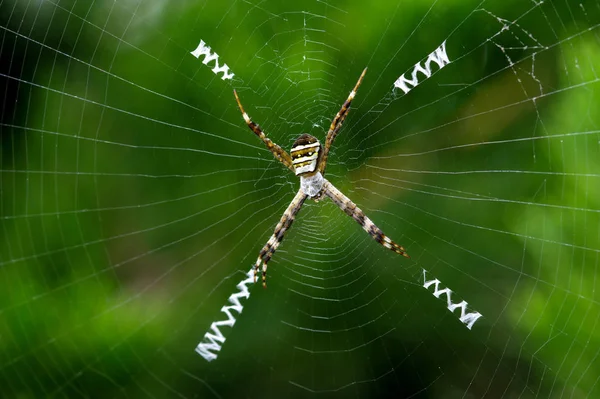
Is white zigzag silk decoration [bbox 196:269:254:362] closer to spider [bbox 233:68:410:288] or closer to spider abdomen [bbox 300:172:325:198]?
spider [bbox 233:68:410:288]


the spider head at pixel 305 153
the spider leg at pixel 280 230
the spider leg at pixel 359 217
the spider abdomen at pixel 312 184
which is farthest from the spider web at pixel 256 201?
the spider abdomen at pixel 312 184

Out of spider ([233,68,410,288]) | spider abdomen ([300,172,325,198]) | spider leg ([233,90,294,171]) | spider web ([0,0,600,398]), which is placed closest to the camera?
spider web ([0,0,600,398])

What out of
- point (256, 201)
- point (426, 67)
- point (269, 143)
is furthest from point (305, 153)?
point (426, 67)

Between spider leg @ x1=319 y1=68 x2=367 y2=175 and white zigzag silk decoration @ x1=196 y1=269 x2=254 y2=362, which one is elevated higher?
spider leg @ x1=319 y1=68 x2=367 y2=175

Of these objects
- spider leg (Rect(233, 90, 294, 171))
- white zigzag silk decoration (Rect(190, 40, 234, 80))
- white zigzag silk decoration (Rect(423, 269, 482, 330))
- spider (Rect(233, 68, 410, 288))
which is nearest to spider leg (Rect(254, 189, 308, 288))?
spider (Rect(233, 68, 410, 288))

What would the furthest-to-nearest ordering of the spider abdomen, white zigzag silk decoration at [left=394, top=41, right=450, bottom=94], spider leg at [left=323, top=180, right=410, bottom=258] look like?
the spider abdomen → spider leg at [left=323, top=180, right=410, bottom=258] → white zigzag silk decoration at [left=394, top=41, right=450, bottom=94]

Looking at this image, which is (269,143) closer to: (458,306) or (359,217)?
(359,217)
